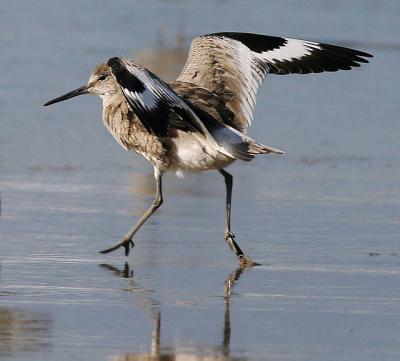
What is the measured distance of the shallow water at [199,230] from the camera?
5.76 metres

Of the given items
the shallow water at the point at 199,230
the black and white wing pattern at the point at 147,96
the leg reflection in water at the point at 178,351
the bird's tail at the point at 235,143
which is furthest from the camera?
the bird's tail at the point at 235,143

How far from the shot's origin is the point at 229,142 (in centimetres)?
756

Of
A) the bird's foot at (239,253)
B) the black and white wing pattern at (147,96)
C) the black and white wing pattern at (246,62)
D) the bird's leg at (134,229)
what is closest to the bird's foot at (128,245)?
the bird's leg at (134,229)

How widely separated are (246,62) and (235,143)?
4.24 ft

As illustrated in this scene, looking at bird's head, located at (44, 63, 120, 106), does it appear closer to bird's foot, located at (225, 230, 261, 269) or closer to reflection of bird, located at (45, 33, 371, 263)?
reflection of bird, located at (45, 33, 371, 263)

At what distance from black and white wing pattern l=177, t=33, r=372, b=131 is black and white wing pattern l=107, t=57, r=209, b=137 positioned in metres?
1.05

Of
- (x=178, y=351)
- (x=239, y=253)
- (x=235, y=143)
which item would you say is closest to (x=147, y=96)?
(x=235, y=143)

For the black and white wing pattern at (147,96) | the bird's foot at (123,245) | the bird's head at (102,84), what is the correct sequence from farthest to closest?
the bird's head at (102,84)
the bird's foot at (123,245)
the black and white wing pattern at (147,96)

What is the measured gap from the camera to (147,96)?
7.22 metres

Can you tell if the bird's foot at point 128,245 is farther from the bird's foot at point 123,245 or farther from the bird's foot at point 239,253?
the bird's foot at point 239,253

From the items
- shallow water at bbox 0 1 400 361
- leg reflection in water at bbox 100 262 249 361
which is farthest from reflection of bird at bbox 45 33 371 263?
leg reflection in water at bbox 100 262 249 361

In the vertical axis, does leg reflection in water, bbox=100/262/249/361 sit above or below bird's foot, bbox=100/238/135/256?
below

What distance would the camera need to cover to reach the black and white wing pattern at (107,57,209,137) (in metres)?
7.22

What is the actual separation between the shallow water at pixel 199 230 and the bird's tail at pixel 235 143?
2.06 ft
